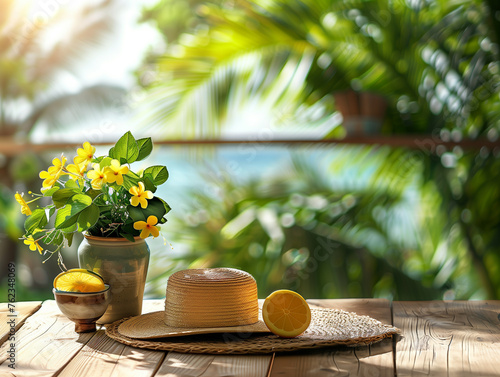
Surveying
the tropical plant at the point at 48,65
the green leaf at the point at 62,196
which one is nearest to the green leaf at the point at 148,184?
the green leaf at the point at 62,196

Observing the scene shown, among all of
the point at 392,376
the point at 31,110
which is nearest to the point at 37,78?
the point at 31,110

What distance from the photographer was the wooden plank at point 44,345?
2.50 ft

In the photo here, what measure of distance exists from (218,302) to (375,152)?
1.71 m

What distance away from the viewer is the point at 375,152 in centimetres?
246

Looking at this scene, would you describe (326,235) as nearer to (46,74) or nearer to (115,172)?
(115,172)

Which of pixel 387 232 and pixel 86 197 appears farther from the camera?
pixel 387 232

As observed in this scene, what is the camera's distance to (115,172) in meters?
0.90

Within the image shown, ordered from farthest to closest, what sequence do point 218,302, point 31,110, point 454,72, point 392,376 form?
1. point 31,110
2. point 454,72
3. point 218,302
4. point 392,376

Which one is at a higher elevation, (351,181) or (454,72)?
(454,72)

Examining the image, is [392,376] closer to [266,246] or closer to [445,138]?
[266,246]

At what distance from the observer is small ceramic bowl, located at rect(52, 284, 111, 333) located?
2.96ft

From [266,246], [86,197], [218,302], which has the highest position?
[86,197]

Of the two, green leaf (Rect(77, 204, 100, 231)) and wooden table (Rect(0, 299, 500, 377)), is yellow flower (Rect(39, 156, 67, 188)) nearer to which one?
green leaf (Rect(77, 204, 100, 231))

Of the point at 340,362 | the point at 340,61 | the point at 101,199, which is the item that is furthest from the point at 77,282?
the point at 340,61
